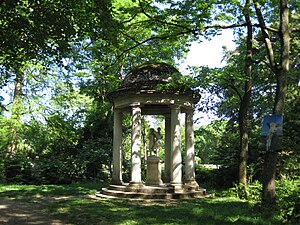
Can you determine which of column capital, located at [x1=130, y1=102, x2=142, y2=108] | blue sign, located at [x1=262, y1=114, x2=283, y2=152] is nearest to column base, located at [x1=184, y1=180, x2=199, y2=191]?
column capital, located at [x1=130, y1=102, x2=142, y2=108]

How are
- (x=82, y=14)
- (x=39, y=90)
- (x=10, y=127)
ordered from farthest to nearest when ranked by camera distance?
(x=39, y=90), (x=10, y=127), (x=82, y=14)

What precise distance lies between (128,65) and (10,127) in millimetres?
9674

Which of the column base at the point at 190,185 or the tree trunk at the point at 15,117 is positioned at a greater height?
the tree trunk at the point at 15,117

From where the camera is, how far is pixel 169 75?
14.2 metres

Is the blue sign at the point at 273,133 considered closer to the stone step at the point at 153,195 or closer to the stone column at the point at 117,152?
the stone step at the point at 153,195

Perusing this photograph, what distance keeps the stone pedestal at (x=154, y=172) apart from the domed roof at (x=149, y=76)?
3946 millimetres

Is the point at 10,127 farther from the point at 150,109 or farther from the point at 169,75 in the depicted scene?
the point at 169,75

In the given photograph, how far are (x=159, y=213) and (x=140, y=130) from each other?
535 centimetres

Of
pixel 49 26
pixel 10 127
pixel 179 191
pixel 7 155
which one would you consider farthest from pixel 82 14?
pixel 7 155

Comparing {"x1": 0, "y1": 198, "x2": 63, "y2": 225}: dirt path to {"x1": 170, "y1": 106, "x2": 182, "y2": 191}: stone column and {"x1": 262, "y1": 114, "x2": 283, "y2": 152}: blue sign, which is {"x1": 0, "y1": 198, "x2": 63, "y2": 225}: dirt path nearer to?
{"x1": 170, "y1": 106, "x2": 182, "y2": 191}: stone column

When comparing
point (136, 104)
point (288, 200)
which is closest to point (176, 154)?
point (136, 104)

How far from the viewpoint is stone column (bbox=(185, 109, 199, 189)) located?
1453 centimetres

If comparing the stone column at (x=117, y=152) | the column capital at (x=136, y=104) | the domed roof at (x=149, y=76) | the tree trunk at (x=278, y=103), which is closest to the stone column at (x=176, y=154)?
the domed roof at (x=149, y=76)

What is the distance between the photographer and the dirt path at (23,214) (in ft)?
26.6
